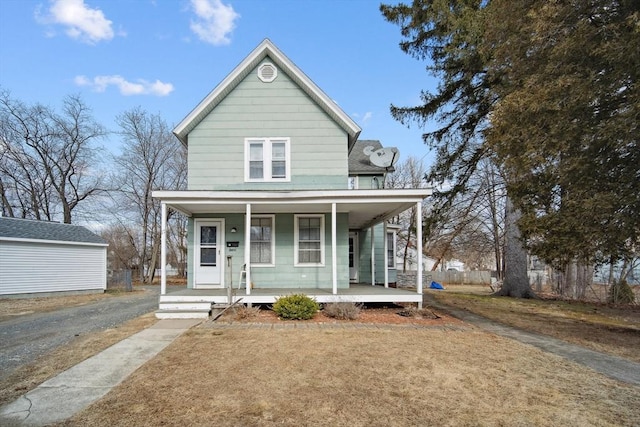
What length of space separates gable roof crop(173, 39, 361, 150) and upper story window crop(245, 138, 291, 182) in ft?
5.40

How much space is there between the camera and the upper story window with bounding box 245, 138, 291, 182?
38.5 ft

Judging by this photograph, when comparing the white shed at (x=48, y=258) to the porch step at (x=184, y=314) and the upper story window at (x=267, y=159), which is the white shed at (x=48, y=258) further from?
the upper story window at (x=267, y=159)

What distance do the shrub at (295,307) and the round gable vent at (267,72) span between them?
7181 mm

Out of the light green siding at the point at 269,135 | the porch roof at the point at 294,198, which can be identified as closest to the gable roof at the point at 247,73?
the light green siding at the point at 269,135

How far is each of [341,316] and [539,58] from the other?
23.4ft

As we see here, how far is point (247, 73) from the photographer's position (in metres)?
11.9

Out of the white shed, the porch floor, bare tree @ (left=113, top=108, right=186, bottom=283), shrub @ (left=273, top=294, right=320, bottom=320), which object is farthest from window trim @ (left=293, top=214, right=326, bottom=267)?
bare tree @ (left=113, top=108, right=186, bottom=283)

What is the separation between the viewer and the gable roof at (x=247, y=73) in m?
11.5

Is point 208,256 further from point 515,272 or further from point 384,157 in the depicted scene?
point 515,272

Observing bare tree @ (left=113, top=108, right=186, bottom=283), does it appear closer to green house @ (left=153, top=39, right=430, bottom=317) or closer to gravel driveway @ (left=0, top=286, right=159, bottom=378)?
gravel driveway @ (left=0, top=286, right=159, bottom=378)

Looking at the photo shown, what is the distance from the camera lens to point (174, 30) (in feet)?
46.2

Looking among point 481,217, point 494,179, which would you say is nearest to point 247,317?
point 494,179

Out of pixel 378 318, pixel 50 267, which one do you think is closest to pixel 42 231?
pixel 50 267

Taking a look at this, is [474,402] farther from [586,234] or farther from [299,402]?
[586,234]
